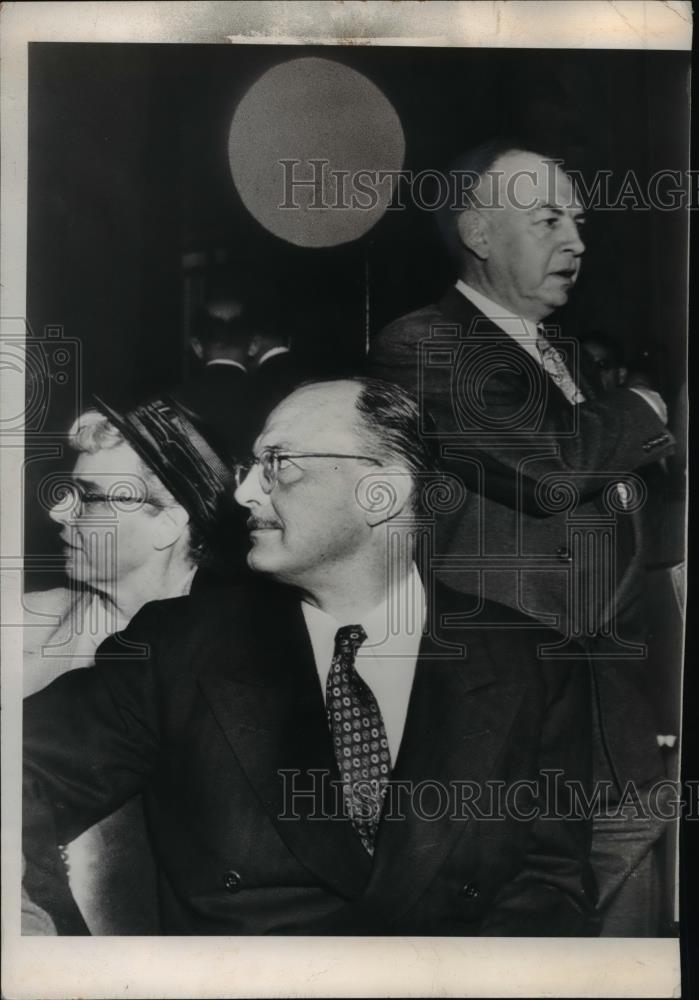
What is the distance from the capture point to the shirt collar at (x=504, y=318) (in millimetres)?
1812

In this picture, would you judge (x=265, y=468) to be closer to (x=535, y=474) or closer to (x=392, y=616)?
(x=392, y=616)

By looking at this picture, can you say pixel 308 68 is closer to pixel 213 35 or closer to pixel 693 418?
pixel 213 35

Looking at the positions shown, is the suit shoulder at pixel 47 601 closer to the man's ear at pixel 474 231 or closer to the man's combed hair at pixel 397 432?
the man's combed hair at pixel 397 432

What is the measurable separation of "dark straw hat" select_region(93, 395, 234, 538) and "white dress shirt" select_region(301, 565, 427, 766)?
10.3 inches

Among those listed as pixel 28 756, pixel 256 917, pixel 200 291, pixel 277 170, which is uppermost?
pixel 277 170

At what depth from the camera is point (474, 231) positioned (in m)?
1.80

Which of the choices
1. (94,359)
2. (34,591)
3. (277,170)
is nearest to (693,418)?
(277,170)

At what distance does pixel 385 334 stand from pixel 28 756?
1.07 metres

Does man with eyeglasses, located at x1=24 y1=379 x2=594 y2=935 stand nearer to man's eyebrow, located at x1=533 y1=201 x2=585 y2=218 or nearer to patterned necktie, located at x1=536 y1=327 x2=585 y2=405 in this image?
patterned necktie, located at x1=536 y1=327 x2=585 y2=405

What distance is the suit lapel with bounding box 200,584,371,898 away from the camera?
1.75 m

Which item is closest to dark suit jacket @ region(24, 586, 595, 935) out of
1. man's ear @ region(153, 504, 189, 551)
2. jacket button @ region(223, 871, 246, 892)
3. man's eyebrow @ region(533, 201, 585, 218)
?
jacket button @ region(223, 871, 246, 892)

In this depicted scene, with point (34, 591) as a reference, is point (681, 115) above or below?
above

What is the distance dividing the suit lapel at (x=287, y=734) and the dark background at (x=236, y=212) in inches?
16.3

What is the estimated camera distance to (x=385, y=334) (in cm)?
179
